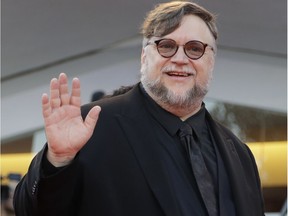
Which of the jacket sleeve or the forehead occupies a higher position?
the forehead

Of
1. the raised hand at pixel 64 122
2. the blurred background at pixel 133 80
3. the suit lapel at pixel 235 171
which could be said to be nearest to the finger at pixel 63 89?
the raised hand at pixel 64 122

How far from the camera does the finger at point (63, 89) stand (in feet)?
7.25

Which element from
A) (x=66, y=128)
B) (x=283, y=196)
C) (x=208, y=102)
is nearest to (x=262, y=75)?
(x=208, y=102)

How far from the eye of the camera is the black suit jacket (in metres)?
2.21

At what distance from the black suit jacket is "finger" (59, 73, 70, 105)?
6.9 inches

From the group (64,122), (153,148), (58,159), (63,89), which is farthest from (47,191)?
(153,148)

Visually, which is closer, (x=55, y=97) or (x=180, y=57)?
(x=55, y=97)

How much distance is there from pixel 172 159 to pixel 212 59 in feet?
1.59

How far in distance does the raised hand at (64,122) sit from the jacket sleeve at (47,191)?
0.04 m

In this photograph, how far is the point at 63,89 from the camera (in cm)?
222

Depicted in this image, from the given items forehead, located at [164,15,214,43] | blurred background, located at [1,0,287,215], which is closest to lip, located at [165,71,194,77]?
forehead, located at [164,15,214,43]

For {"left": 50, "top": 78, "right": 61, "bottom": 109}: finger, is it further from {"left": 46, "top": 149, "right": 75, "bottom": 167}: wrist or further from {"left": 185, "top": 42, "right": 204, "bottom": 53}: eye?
{"left": 185, "top": 42, "right": 204, "bottom": 53}: eye

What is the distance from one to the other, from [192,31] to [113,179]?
26.9 inches

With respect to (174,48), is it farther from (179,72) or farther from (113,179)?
(113,179)
